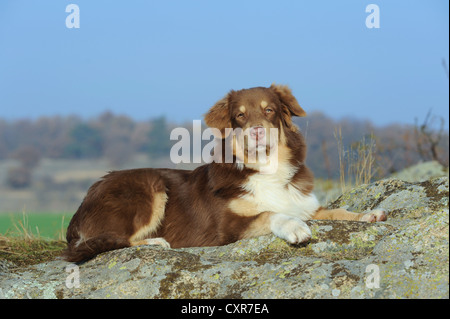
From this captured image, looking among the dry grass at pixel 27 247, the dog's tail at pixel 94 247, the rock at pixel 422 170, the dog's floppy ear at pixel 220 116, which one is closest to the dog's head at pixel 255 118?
the dog's floppy ear at pixel 220 116

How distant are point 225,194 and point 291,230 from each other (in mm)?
Result: 1346

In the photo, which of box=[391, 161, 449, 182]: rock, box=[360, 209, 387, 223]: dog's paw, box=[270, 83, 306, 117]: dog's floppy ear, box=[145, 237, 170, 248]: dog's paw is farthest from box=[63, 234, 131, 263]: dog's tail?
box=[391, 161, 449, 182]: rock

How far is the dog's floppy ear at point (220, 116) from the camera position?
6.48 metres

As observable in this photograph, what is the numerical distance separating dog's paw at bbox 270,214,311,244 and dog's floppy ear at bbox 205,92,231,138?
1.66m

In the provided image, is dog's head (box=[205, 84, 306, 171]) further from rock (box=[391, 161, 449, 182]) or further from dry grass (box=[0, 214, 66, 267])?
rock (box=[391, 161, 449, 182])

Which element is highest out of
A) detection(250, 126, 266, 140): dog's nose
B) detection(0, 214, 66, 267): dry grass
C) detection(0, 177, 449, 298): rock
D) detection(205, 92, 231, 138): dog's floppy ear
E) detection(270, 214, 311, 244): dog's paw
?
detection(205, 92, 231, 138): dog's floppy ear

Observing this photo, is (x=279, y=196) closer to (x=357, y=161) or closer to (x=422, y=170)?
(x=357, y=161)

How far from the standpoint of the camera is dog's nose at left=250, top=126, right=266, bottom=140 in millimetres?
5910

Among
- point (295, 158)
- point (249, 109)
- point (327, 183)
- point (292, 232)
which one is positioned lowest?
point (327, 183)

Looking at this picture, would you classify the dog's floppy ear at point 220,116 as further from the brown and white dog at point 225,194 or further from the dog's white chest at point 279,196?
the dog's white chest at point 279,196

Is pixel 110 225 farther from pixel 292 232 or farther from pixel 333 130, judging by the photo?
pixel 333 130

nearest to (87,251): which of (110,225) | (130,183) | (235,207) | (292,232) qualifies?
(110,225)
